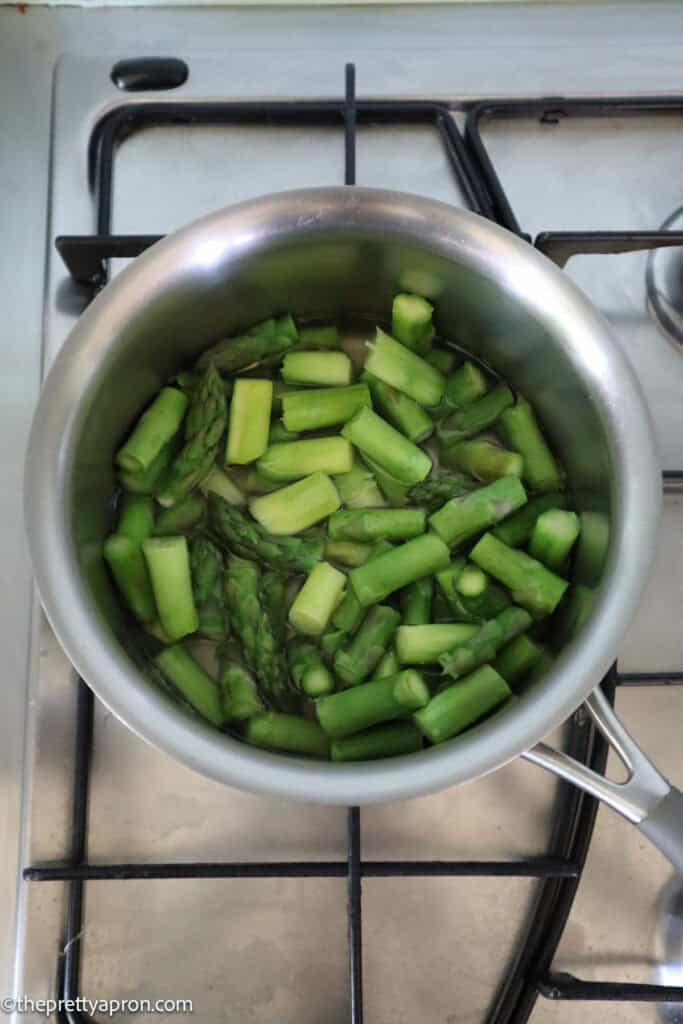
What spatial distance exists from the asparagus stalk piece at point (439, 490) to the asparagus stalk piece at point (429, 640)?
154 millimetres

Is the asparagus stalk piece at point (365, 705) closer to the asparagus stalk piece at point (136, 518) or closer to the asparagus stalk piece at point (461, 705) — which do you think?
the asparagus stalk piece at point (461, 705)

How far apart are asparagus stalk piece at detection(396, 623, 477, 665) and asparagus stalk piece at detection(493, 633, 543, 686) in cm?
4

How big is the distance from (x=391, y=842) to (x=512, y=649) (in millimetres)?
235

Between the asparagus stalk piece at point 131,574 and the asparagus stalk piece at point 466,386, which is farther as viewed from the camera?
the asparagus stalk piece at point 466,386

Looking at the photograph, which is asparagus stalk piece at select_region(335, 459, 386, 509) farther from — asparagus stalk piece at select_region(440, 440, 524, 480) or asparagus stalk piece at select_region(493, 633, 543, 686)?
asparagus stalk piece at select_region(493, 633, 543, 686)

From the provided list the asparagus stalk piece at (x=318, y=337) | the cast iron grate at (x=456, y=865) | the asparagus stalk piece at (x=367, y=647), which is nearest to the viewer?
the cast iron grate at (x=456, y=865)

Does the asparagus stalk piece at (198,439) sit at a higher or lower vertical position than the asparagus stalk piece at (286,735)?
higher

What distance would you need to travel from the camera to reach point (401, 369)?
1.07 m

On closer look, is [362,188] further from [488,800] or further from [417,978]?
[417,978]

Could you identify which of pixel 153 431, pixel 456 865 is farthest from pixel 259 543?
pixel 456 865

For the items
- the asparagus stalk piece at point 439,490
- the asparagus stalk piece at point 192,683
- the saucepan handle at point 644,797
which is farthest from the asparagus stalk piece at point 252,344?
the saucepan handle at point 644,797

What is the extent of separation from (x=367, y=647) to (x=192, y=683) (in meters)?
0.19

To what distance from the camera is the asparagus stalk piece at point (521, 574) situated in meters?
0.99

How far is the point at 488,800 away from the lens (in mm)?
979
